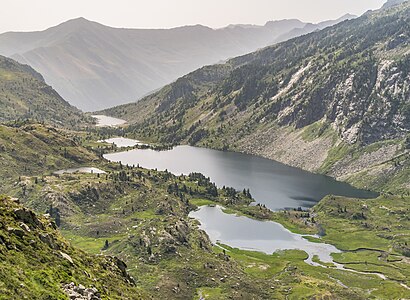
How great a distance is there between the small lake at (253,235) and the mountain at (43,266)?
4134 inches

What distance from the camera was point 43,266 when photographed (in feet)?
130

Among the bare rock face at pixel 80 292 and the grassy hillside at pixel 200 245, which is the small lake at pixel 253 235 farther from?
the bare rock face at pixel 80 292

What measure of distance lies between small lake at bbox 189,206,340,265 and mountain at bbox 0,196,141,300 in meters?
105

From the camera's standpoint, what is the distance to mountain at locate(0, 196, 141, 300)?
114 ft

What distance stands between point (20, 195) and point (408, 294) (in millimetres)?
131339

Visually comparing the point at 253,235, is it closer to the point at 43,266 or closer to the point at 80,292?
the point at 80,292

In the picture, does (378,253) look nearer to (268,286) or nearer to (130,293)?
(268,286)

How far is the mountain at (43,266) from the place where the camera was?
34688 millimetres

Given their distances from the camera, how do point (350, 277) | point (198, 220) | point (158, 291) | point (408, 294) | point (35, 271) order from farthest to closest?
point (198, 220) → point (350, 277) → point (408, 294) → point (158, 291) → point (35, 271)

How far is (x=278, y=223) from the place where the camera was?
606ft

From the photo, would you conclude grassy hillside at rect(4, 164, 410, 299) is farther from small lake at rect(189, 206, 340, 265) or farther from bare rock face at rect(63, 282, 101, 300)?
bare rock face at rect(63, 282, 101, 300)

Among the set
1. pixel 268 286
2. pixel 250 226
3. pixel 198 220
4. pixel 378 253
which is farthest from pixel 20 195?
pixel 378 253

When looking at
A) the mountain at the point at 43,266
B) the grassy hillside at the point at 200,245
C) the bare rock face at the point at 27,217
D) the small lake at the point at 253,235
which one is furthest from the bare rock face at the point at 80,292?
the small lake at the point at 253,235

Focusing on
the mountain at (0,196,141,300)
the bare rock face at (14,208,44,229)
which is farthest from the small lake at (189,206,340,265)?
the bare rock face at (14,208,44,229)
